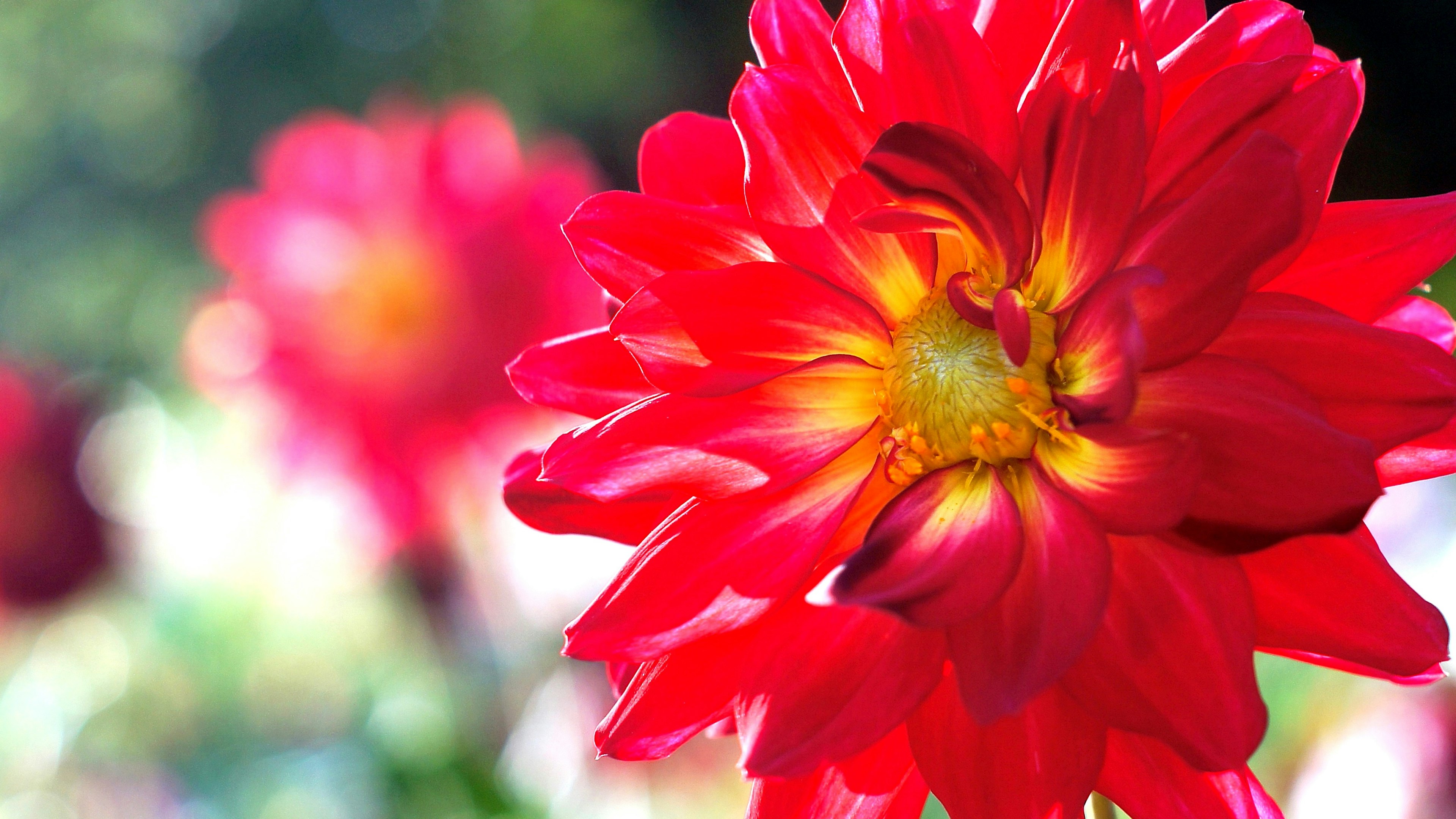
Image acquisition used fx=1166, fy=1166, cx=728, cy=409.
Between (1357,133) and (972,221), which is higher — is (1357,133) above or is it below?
below

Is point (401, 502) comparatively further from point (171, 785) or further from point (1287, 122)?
point (1287, 122)

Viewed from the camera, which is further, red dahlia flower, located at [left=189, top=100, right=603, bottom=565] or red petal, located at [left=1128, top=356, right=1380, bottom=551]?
red dahlia flower, located at [left=189, top=100, right=603, bottom=565]

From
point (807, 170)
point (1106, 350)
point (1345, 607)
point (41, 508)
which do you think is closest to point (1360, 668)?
point (1345, 607)

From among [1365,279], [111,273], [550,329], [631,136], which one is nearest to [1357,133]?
[631,136]

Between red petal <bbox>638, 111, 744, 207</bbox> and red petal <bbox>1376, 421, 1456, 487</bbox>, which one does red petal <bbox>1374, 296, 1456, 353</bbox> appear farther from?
red petal <bbox>638, 111, 744, 207</bbox>

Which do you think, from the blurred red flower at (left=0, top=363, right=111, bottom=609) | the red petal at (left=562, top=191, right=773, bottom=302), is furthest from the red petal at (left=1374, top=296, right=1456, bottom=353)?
the blurred red flower at (left=0, top=363, right=111, bottom=609)
